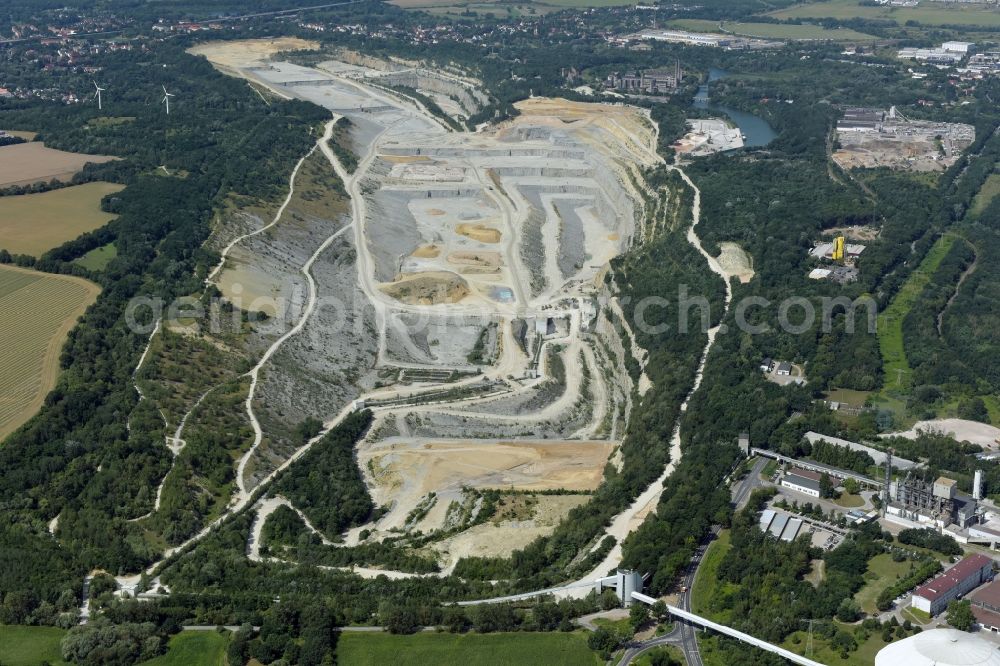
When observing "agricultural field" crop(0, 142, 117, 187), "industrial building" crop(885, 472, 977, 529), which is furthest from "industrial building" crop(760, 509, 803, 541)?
"agricultural field" crop(0, 142, 117, 187)

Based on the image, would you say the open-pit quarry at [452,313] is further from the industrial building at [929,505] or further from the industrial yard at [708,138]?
the industrial building at [929,505]

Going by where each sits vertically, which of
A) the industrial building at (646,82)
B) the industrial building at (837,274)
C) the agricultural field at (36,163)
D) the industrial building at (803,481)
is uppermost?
the industrial building at (803,481)

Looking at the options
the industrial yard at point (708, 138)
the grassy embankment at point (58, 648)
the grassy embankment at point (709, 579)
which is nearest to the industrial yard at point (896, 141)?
the industrial yard at point (708, 138)

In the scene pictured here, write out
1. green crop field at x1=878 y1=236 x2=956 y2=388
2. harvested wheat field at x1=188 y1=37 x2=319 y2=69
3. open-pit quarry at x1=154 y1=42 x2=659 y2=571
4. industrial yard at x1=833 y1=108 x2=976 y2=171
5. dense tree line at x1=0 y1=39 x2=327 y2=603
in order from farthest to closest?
1. harvested wheat field at x1=188 y1=37 x2=319 y2=69
2. industrial yard at x1=833 y1=108 x2=976 y2=171
3. green crop field at x1=878 y1=236 x2=956 y2=388
4. open-pit quarry at x1=154 y1=42 x2=659 y2=571
5. dense tree line at x1=0 y1=39 x2=327 y2=603

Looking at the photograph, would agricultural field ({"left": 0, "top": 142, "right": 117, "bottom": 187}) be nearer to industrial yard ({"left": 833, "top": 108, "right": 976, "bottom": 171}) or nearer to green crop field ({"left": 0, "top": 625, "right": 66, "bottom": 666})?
green crop field ({"left": 0, "top": 625, "right": 66, "bottom": 666})

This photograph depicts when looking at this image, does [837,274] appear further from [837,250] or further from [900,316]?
[900,316]

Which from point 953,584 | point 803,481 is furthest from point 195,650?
point 953,584
